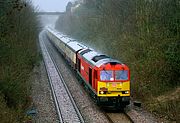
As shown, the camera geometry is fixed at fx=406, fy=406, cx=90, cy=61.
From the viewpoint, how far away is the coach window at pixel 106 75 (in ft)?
64.3

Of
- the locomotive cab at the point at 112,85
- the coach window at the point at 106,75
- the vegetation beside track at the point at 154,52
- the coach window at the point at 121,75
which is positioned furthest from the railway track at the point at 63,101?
the vegetation beside track at the point at 154,52

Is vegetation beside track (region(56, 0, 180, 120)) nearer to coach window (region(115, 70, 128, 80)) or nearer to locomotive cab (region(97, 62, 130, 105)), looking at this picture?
locomotive cab (region(97, 62, 130, 105))

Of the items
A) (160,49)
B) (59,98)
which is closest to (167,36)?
(160,49)

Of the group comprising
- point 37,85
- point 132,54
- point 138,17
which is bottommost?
point 37,85

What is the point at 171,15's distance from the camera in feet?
76.2

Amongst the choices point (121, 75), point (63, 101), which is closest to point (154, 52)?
point (121, 75)

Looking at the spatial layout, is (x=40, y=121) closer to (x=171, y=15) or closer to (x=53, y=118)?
(x=53, y=118)

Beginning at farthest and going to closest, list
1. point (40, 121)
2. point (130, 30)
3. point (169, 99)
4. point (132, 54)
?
1. point (130, 30)
2. point (132, 54)
3. point (169, 99)
4. point (40, 121)

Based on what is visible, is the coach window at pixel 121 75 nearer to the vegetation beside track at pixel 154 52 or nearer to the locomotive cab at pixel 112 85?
the locomotive cab at pixel 112 85

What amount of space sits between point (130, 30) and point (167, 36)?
9.12 meters

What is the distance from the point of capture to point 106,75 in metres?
19.7

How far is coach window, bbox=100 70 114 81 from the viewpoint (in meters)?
19.6

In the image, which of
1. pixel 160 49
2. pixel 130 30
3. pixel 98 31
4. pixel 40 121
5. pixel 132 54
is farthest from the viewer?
pixel 98 31

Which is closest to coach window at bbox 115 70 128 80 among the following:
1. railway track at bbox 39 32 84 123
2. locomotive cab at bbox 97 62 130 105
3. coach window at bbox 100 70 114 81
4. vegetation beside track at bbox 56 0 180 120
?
locomotive cab at bbox 97 62 130 105
